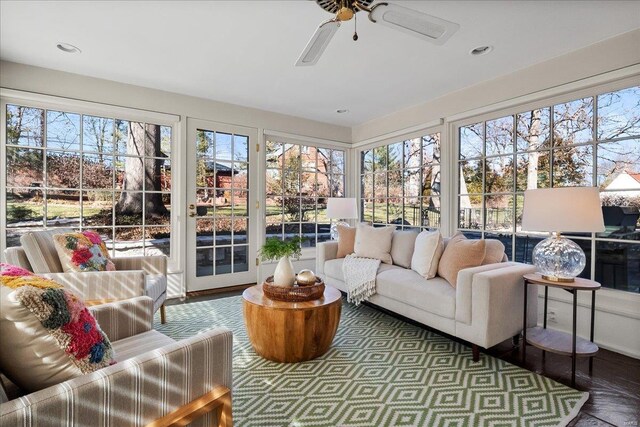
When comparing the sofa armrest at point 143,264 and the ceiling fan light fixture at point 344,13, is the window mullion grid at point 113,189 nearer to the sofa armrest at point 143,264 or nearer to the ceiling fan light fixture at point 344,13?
the sofa armrest at point 143,264

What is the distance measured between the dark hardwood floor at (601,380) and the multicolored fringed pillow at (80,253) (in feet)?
10.1

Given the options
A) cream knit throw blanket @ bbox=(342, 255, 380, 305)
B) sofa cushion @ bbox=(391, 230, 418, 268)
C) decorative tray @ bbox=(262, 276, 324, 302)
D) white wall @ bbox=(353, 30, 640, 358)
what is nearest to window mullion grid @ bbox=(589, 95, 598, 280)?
white wall @ bbox=(353, 30, 640, 358)

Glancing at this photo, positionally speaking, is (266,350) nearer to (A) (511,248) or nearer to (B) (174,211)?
(B) (174,211)

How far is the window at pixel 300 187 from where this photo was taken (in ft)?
15.0

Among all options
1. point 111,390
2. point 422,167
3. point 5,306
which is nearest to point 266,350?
point 111,390

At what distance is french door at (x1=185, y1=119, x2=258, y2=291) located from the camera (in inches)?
155

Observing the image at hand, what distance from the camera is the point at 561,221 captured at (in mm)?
2051

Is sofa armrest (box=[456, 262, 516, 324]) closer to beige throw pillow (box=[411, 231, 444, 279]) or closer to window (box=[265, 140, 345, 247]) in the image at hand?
beige throw pillow (box=[411, 231, 444, 279])

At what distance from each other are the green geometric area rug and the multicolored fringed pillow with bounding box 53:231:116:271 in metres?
0.80

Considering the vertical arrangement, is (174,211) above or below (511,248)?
above

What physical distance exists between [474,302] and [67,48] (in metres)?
3.77

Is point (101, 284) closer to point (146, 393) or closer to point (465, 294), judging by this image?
point (146, 393)

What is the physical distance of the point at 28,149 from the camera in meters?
3.15

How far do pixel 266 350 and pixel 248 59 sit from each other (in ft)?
7.95
